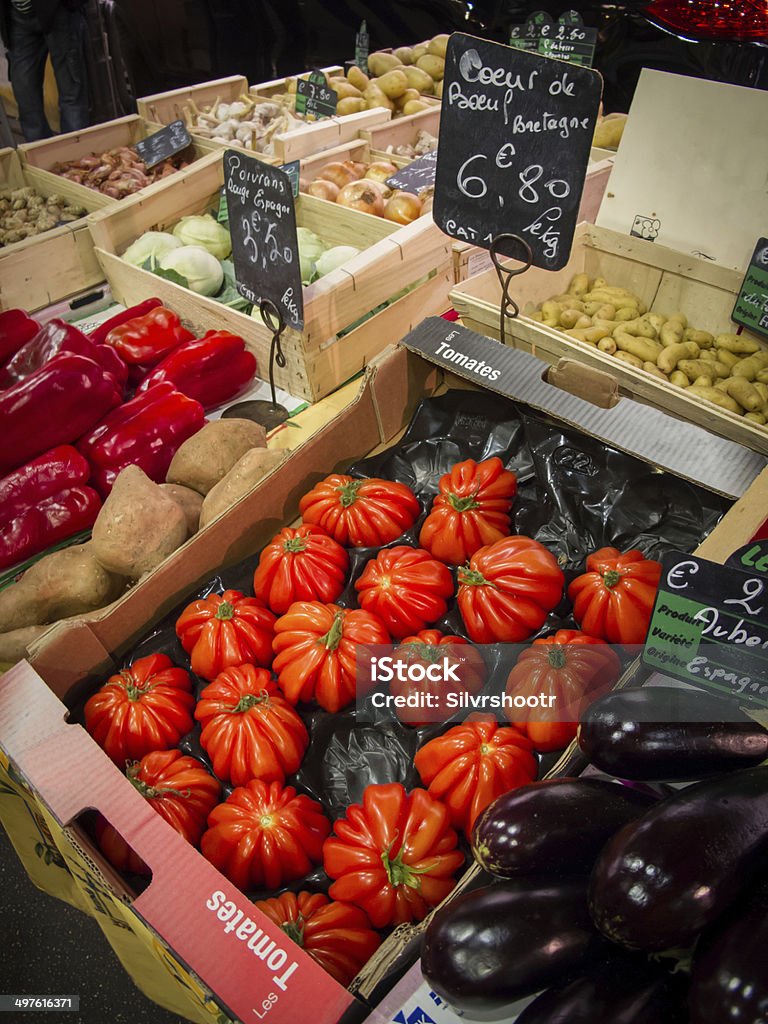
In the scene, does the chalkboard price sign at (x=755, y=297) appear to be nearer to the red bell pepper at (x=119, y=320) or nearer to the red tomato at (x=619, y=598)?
the red tomato at (x=619, y=598)

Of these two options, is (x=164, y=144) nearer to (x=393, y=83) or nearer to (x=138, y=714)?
(x=393, y=83)

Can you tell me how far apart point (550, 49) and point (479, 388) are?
8.52ft

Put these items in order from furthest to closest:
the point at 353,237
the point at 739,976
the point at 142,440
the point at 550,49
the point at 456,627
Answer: the point at 550,49 < the point at 353,237 < the point at 142,440 < the point at 456,627 < the point at 739,976

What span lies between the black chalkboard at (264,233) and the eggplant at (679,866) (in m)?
1.69

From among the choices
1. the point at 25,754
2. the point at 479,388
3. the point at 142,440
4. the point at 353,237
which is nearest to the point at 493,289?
the point at 479,388

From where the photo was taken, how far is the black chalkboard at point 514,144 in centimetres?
167

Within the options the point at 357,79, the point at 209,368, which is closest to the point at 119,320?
the point at 209,368

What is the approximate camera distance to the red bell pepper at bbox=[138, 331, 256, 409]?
2457 mm

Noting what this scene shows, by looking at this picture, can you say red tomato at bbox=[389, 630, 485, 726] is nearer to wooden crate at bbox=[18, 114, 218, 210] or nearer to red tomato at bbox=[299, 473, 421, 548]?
red tomato at bbox=[299, 473, 421, 548]

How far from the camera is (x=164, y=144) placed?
365 cm

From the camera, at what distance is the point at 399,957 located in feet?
3.28

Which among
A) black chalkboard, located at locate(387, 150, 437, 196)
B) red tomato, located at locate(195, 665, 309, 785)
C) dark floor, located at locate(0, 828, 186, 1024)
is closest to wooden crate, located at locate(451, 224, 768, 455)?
black chalkboard, located at locate(387, 150, 437, 196)

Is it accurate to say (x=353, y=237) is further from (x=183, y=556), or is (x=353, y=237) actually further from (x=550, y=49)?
(x=183, y=556)

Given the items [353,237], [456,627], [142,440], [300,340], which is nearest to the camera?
[456,627]
